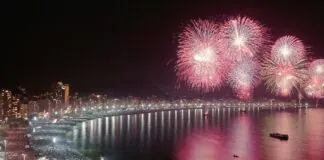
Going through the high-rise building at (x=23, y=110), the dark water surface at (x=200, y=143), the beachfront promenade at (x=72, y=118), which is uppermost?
the high-rise building at (x=23, y=110)

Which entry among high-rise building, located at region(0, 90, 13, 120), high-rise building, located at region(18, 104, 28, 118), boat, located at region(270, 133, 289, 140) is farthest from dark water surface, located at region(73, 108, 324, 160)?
high-rise building, located at region(0, 90, 13, 120)

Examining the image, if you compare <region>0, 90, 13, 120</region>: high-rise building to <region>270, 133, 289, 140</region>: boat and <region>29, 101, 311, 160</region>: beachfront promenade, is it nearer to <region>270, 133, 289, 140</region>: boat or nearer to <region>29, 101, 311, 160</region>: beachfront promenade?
<region>29, 101, 311, 160</region>: beachfront promenade

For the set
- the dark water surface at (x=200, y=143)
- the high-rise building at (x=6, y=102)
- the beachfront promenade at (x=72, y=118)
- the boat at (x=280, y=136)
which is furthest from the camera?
the high-rise building at (x=6, y=102)

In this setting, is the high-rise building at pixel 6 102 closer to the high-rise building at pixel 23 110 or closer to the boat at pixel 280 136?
the high-rise building at pixel 23 110

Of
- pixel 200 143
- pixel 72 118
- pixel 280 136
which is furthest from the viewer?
pixel 72 118

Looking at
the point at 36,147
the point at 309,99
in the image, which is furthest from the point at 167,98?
the point at 36,147

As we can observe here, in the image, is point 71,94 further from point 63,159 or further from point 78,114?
point 63,159

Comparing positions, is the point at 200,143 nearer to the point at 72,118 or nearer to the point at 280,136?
the point at 280,136

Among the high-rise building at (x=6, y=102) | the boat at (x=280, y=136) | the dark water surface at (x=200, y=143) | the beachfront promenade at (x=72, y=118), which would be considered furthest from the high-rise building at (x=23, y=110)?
the boat at (x=280, y=136)

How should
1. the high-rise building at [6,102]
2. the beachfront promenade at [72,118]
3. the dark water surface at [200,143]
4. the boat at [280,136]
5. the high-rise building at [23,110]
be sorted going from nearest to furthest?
the beachfront promenade at [72,118] < the dark water surface at [200,143] < the boat at [280,136] < the high-rise building at [6,102] < the high-rise building at [23,110]

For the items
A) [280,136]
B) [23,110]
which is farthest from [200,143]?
[23,110]

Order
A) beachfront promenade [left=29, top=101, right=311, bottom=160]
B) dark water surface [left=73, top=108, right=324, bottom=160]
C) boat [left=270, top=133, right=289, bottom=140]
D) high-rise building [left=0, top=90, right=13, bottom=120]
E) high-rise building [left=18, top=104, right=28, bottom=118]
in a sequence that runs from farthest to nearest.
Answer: high-rise building [left=18, top=104, right=28, bottom=118] < high-rise building [left=0, top=90, right=13, bottom=120] < boat [left=270, top=133, right=289, bottom=140] < dark water surface [left=73, top=108, right=324, bottom=160] < beachfront promenade [left=29, top=101, right=311, bottom=160]
